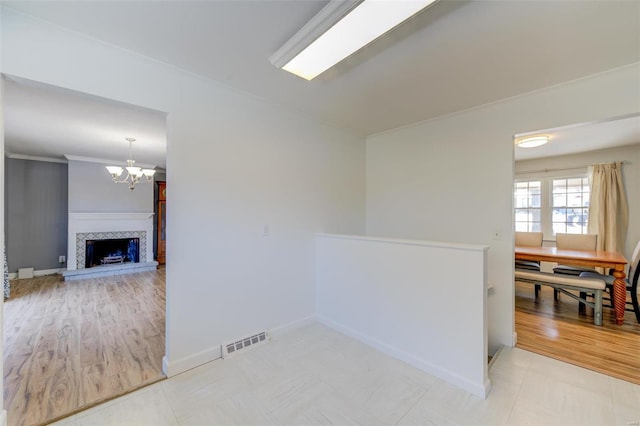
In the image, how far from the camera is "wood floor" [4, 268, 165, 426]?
1824 millimetres

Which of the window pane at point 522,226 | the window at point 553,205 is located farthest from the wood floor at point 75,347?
the window pane at point 522,226

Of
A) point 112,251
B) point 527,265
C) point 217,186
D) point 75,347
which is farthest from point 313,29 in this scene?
point 112,251

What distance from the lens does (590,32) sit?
5.46 feet

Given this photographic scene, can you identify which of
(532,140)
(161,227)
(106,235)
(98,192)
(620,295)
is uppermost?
(532,140)

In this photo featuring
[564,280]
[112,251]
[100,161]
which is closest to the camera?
[564,280]

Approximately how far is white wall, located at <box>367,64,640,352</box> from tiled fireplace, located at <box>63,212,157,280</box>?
222 inches

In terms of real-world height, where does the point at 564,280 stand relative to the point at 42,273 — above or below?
above

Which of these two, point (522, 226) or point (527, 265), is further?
point (522, 226)

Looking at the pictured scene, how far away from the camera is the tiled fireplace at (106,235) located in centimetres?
529

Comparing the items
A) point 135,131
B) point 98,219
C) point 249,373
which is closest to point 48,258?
point 98,219

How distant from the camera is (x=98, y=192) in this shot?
5.61 m

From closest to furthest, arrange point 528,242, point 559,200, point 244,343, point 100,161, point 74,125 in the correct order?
1. point 244,343
2. point 74,125
3. point 528,242
4. point 559,200
5. point 100,161

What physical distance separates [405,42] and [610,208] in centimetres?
537

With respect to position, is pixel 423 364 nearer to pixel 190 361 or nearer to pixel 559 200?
pixel 190 361
